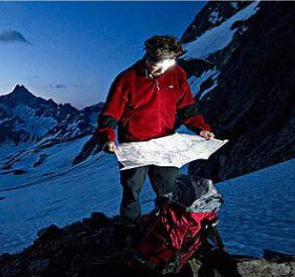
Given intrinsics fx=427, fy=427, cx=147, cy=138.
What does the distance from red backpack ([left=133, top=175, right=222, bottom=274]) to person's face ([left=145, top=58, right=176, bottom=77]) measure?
3.70ft

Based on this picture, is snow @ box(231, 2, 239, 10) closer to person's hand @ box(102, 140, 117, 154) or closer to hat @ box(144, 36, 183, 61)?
hat @ box(144, 36, 183, 61)

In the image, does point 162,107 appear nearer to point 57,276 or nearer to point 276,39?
point 57,276

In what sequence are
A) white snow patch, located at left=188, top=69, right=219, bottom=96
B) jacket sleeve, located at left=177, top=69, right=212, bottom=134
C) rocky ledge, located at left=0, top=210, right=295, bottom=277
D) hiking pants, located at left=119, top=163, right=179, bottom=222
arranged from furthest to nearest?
white snow patch, located at left=188, top=69, right=219, bottom=96 < jacket sleeve, located at left=177, top=69, right=212, bottom=134 < hiking pants, located at left=119, top=163, right=179, bottom=222 < rocky ledge, located at left=0, top=210, right=295, bottom=277

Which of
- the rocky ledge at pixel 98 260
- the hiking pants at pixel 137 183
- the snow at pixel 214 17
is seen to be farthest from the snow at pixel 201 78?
the hiking pants at pixel 137 183


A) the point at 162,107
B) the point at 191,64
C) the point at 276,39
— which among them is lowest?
the point at 162,107

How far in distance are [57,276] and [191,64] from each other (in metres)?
65.0

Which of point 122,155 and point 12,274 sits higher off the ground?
point 122,155

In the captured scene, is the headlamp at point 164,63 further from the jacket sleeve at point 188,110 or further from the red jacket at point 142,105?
the jacket sleeve at point 188,110

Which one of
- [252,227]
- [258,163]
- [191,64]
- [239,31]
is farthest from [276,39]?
[239,31]

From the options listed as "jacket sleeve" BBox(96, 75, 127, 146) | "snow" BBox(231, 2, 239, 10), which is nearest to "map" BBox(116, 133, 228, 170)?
"jacket sleeve" BBox(96, 75, 127, 146)

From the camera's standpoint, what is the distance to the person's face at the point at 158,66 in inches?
161

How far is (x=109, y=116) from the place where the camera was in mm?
4238

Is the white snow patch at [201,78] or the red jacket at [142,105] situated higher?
the white snow patch at [201,78]

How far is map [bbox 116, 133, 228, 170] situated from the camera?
4234 mm
